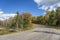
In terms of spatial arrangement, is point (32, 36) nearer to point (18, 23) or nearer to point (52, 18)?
point (18, 23)

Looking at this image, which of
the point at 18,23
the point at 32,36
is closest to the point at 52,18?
the point at 18,23

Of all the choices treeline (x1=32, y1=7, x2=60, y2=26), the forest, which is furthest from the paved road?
treeline (x1=32, y1=7, x2=60, y2=26)

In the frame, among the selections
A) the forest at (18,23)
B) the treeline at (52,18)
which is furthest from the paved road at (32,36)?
the treeline at (52,18)

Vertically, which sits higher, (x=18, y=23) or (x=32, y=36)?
(x=18, y=23)

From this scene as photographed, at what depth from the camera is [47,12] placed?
9438cm

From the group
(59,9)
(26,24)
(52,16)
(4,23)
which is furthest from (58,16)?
(4,23)

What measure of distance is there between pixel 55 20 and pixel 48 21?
1042 cm

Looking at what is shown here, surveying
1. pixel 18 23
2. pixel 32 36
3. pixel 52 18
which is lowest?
pixel 32 36

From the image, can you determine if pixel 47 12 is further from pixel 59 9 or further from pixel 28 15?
pixel 28 15

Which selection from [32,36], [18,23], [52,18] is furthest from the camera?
[52,18]

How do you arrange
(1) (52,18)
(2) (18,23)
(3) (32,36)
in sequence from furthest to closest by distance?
(1) (52,18) < (2) (18,23) < (3) (32,36)

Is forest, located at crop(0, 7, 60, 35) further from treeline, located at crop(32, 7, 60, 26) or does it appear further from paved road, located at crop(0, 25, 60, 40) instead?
paved road, located at crop(0, 25, 60, 40)

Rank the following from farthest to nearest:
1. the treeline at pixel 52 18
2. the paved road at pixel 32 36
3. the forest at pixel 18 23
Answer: the treeline at pixel 52 18 → the forest at pixel 18 23 → the paved road at pixel 32 36

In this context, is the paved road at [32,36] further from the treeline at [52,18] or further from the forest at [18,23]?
the treeline at [52,18]
